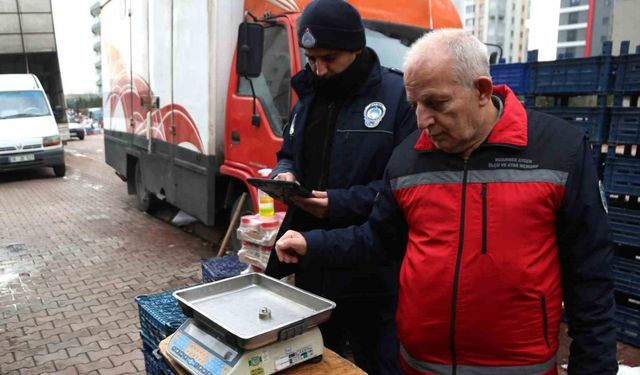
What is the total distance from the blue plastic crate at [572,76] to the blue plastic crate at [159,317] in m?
3.61

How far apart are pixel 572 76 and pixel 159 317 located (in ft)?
12.5

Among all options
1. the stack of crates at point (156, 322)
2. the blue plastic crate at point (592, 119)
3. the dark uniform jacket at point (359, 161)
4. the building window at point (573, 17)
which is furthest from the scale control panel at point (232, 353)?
the building window at point (573, 17)

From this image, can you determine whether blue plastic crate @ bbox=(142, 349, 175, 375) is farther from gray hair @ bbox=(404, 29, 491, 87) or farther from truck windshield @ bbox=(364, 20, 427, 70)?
truck windshield @ bbox=(364, 20, 427, 70)

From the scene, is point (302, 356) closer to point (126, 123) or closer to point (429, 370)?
point (429, 370)

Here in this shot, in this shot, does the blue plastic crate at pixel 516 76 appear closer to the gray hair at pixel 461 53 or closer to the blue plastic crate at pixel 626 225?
the blue plastic crate at pixel 626 225

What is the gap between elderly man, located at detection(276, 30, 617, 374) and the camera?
4.95 feet

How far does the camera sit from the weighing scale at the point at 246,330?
1.58m

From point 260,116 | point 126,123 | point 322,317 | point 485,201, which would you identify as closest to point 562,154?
point 485,201

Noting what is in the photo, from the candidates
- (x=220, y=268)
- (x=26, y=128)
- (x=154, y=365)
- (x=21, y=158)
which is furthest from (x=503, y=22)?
(x=154, y=365)

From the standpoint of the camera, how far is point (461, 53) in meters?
1.50

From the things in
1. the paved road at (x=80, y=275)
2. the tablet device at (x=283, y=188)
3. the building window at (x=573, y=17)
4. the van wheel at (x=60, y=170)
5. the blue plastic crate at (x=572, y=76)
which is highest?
the building window at (x=573, y=17)

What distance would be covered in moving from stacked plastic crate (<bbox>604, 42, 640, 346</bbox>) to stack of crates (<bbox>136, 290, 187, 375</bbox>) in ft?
11.0

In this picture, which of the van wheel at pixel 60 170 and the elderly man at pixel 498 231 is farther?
the van wheel at pixel 60 170

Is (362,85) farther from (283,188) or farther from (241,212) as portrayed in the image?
(241,212)
